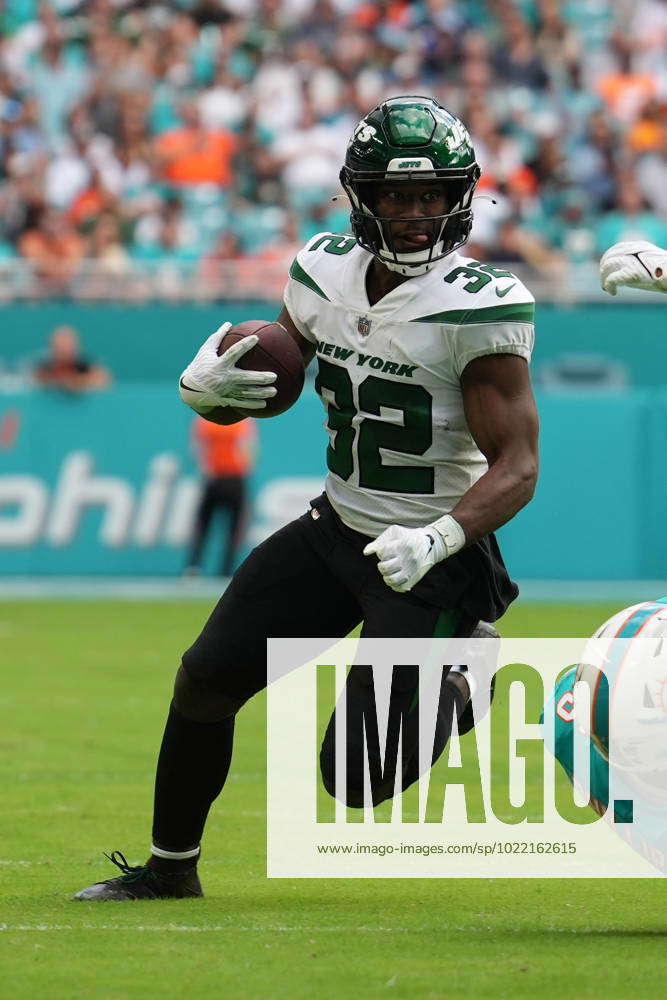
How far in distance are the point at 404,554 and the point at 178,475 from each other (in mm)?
9711

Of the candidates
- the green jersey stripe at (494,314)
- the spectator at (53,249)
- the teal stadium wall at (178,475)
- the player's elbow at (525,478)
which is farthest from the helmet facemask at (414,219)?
the spectator at (53,249)

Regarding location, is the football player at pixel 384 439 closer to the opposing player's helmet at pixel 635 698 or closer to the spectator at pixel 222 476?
the opposing player's helmet at pixel 635 698

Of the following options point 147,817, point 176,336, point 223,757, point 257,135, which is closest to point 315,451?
point 176,336

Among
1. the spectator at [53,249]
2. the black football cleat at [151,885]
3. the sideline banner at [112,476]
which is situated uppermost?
the black football cleat at [151,885]

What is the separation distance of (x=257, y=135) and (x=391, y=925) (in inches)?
461

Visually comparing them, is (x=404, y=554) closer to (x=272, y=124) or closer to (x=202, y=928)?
(x=202, y=928)

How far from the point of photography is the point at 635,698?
155 inches

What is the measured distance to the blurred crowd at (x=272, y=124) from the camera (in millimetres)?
13922

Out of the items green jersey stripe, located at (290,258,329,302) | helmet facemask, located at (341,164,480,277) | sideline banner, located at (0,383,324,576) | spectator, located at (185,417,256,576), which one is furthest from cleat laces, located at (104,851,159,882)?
sideline banner, located at (0,383,324,576)

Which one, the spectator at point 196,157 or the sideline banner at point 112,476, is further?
the spectator at point 196,157

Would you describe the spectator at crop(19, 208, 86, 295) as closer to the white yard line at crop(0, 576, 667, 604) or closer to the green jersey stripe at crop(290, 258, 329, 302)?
the white yard line at crop(0, 576, 667, 604)

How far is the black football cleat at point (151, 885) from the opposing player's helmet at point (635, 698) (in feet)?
3.77

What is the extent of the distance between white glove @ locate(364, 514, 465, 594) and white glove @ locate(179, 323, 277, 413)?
0.52 m

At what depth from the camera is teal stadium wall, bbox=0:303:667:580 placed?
1332cm
